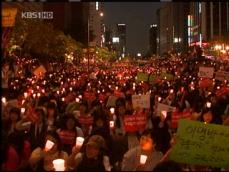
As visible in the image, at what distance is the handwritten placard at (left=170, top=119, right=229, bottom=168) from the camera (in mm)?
7613

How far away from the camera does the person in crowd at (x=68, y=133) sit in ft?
29.8

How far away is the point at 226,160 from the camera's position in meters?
7.58

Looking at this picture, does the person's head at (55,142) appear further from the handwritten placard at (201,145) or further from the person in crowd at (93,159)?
the handwritten placard at (201,145)

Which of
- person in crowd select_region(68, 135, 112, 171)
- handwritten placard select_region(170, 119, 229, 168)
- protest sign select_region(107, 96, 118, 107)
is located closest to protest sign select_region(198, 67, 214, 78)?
protest sign select_region(107, 96, 118, 107)

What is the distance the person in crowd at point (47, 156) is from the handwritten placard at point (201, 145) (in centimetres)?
155

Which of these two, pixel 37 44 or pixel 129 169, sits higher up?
pixel 37 44

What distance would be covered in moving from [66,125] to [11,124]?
1226 millimetres

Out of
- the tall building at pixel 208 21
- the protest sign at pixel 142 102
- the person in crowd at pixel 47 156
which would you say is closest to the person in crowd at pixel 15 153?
the person in crowd at pixel 47 156

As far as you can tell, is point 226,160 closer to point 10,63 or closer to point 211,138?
point 211,138

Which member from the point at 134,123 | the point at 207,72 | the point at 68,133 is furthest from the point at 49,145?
the point at 207,72

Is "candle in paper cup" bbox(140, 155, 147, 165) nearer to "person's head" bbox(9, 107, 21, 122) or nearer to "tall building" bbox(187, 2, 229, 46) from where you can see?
"person's head" bbox(9, 107, 21, 122)

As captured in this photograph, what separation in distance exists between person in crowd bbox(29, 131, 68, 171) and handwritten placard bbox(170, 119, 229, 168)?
5.09 ft

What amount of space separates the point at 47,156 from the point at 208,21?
15326 cm

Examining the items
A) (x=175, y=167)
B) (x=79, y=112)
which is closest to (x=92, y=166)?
(x=175, y=167)
